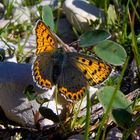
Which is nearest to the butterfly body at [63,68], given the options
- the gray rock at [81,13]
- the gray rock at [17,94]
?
the gray rock at [17,94]

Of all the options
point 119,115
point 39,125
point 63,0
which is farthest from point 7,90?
point 63,0

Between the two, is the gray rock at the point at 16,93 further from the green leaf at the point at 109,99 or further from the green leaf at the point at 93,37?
the green leaf at the point at 109,99

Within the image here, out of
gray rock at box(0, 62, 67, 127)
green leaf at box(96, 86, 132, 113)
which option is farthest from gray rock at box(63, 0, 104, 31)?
green leaf at box(96, 86, 132, 113)

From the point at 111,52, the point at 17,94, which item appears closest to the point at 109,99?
the point at 111,52

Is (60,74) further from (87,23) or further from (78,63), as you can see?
(87,23)

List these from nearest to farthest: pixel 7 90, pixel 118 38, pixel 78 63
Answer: pixel 78 63 < pixel 7 90 < pixel 118 38

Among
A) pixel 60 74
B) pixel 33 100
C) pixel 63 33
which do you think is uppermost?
pixel 60 74
